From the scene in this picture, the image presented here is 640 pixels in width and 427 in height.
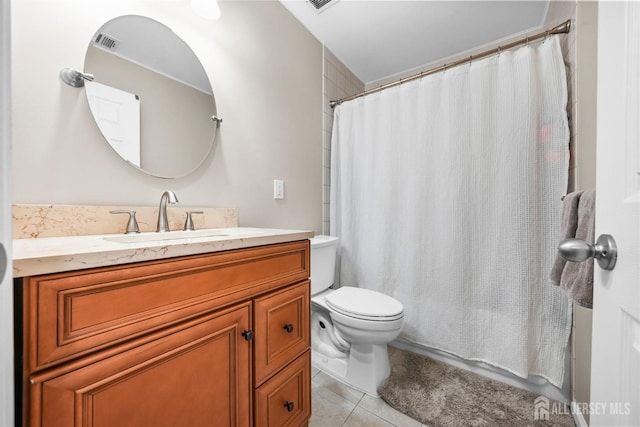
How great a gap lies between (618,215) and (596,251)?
0.22 ft

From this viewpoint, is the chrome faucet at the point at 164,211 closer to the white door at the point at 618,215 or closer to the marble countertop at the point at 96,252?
the marble countertop at the point at 96,252

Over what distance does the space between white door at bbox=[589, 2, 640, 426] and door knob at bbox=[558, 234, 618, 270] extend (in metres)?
0.01

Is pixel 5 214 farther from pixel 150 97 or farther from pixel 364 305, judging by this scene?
pixel 364 305

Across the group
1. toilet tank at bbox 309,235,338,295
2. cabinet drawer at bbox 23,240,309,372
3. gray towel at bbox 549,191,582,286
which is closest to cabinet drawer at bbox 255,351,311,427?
cabinet drawer at bbox 23,240,309,372

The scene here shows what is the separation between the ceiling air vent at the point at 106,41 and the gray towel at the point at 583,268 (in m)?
→ 1.58

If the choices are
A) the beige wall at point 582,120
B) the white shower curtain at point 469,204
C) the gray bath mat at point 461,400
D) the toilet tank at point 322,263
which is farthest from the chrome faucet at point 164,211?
the beige wall at point 582,120

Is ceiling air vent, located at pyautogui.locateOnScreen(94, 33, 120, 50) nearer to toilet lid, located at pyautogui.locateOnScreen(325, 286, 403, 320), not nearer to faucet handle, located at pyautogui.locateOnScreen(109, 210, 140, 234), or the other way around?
faucet handle, located at pyautogui.locateOnScreen(109, 210, 140, 234)

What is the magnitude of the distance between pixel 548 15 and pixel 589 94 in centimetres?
99

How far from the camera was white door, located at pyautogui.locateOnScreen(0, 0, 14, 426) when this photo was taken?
248mm

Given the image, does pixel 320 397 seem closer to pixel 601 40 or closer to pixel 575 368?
pixel 575 368

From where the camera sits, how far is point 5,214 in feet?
0.82

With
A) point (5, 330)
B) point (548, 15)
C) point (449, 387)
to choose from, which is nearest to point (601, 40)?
point (5, 330)

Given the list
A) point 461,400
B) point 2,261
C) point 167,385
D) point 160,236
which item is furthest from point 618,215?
point 461,400

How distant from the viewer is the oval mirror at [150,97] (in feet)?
2.79
